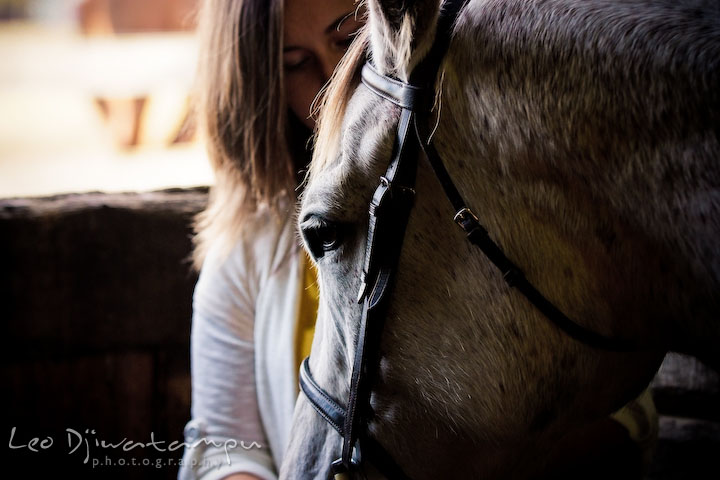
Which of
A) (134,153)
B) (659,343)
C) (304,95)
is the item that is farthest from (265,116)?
(134,153)

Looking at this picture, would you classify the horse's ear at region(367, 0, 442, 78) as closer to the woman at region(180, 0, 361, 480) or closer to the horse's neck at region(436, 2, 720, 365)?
the horse's neck at region(436, 2, 720, 365)

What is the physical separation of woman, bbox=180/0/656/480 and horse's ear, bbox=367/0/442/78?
0.51m

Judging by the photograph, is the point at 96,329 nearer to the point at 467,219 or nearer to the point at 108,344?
the point at 108,344

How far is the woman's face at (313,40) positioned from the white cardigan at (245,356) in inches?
12.5

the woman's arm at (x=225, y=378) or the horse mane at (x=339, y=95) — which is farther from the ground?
the horse mane at (x=339, y=95)

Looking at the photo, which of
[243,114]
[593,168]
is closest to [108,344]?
[243,114]

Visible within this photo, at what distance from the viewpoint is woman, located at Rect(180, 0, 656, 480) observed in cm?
119

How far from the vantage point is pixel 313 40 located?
1.15 meters

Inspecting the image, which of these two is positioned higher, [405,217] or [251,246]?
[405,217]

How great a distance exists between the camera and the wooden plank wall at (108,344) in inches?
62.8

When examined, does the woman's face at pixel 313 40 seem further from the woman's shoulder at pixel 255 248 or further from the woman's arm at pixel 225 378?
the woman's arm at pixel 225 378

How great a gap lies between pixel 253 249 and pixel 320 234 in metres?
0.64

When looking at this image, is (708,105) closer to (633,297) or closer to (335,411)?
(633,297)

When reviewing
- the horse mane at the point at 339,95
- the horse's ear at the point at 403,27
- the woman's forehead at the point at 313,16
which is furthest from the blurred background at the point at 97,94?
the horse's ear at the point at 403,27
